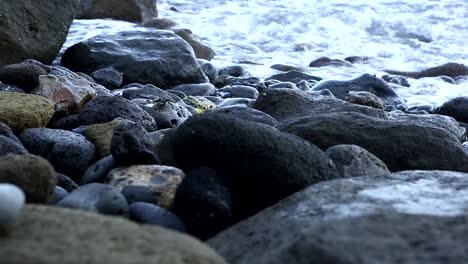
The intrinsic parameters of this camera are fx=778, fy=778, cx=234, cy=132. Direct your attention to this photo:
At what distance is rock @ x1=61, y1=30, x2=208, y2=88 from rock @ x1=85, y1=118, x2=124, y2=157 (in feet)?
11.2

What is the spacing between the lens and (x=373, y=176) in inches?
115

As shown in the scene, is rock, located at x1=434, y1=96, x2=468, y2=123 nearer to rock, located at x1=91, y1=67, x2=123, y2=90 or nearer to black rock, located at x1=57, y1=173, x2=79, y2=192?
rock, located at x1=91, y1=67, x2=123, y2=90

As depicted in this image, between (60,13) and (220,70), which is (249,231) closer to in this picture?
(60,13)

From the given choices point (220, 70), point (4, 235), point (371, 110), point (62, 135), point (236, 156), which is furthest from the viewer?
point (220, 70)

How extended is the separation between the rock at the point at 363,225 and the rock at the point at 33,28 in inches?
165

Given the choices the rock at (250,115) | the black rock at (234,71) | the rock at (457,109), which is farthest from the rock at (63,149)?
the black rock at (234,71)

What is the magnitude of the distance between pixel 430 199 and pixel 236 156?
2.31 ft

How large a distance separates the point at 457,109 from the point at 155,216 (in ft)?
15.8

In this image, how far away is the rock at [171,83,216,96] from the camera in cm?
711

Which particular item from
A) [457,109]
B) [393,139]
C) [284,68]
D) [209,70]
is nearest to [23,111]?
[393,139]

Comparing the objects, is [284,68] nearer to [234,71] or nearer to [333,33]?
[234,71]

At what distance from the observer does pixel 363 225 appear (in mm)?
2195

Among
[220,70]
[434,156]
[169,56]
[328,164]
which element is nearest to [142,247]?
[328,164]

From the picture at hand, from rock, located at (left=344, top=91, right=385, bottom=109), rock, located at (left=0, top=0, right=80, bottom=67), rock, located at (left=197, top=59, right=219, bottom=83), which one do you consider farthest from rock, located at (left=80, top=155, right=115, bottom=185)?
rock, located at (left=197, top=59, right=219, bottom=83)
